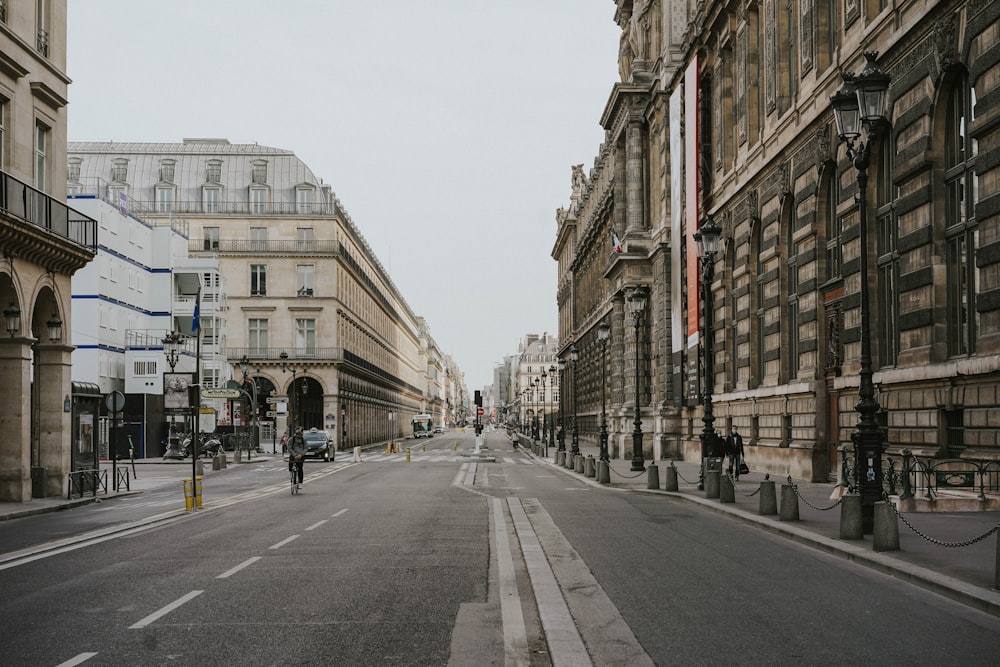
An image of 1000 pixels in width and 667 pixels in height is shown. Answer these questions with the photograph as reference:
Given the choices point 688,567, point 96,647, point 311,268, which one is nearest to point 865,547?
point 688,567

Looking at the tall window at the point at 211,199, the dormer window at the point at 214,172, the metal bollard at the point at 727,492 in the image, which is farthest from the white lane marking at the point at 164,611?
the dormer window at the point at 214,172

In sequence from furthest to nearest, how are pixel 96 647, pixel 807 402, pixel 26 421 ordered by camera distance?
pixel 807 402, pixel 26 421, pixel 96 647

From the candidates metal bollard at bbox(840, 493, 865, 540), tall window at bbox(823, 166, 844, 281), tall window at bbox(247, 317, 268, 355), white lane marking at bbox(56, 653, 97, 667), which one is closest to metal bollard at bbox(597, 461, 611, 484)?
tall window at bbox(823, 166, 844, 281)

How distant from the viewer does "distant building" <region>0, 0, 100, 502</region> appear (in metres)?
24.1

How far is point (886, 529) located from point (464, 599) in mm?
6279

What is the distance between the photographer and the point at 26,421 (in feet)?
81.1

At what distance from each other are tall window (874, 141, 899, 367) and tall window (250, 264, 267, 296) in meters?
65.2

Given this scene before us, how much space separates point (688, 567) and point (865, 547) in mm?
2980

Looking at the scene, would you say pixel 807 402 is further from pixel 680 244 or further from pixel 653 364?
pixel 653 364

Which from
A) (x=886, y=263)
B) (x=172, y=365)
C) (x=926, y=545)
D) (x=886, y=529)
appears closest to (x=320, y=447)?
(x=172, y=365)

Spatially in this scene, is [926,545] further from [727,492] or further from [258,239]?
[258,239]

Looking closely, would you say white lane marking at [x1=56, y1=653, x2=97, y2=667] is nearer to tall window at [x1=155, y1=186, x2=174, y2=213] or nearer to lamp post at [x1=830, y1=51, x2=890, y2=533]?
lamp post at [x1=830, y1=51, x2=890, y2=533]

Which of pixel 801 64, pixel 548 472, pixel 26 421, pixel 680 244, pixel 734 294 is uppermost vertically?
pixel 801 64

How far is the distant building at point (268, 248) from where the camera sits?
82.1 meters
